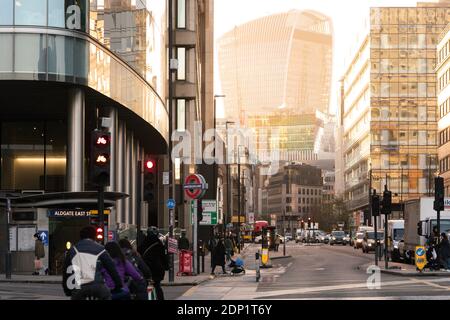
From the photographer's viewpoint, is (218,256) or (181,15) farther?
(181,15)

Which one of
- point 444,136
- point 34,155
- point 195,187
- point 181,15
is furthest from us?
point 444,136

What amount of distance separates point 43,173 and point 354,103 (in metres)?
111

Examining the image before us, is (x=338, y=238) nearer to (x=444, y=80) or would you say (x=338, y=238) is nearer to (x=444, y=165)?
(x=444, y=165)

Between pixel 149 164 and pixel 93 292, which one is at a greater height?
pixel 149 164

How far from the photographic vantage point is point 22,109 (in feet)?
167

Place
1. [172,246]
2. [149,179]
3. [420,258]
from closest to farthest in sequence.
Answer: [149,179], [172,246], [420,258]

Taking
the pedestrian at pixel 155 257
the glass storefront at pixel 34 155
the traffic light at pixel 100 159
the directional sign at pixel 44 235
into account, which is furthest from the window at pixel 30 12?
the traffic light at pixel 100 159

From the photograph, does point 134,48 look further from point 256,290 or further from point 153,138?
point 256,290

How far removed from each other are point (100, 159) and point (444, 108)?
9110 centimetres

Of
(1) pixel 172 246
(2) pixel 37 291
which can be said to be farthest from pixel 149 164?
(1) pixel 172 246

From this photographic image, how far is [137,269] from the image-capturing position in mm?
15320

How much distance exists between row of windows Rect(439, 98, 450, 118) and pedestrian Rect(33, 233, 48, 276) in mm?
73055

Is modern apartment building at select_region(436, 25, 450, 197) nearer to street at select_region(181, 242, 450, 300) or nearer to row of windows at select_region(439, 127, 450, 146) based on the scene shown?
row of windows at select_region(439, 127, 450, 146)
